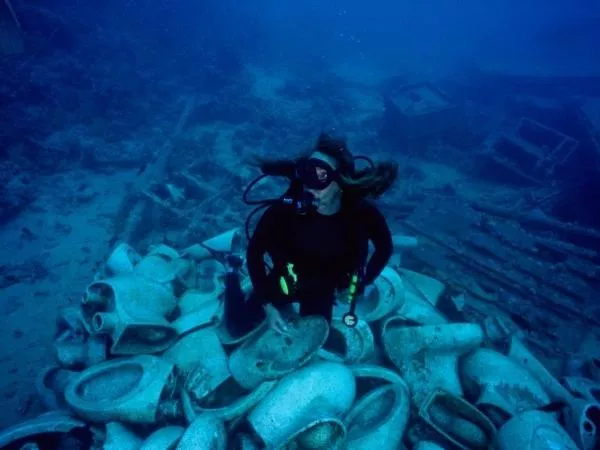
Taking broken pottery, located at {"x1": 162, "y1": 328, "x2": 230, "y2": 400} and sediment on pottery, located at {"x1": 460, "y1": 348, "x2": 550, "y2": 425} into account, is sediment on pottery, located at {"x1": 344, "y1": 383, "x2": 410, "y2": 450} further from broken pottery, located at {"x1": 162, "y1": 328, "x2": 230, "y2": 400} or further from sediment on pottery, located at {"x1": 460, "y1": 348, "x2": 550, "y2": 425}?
broken pottery, located at {"x1": 162, "y1": 328, "x2": 230, "y2": 400}

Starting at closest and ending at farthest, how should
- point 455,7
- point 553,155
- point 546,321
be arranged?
1. point 546,321
2. point 553,155
3. point 455,7

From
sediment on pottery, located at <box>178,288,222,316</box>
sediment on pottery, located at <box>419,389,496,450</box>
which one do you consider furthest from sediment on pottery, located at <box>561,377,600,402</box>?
sediment on pottery, located at <box>178,288,222,316</box>

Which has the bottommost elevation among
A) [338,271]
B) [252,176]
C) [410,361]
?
[252,176]

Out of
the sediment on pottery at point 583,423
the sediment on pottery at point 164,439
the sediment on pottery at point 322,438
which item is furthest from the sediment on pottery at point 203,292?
the sediment on pottery at point 583,423

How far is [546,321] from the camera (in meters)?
6.03

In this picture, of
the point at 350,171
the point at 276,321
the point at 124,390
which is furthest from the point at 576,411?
the point at 124,390

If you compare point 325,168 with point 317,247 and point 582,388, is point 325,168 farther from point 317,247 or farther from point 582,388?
point 582,388

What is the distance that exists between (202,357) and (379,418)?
1.79 m

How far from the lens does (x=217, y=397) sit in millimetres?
3430

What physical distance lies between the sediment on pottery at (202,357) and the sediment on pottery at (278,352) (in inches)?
5.7

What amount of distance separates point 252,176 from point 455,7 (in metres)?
100

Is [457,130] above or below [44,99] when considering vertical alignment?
above

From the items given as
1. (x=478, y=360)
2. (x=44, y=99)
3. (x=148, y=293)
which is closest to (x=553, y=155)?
(x=478, y=360)

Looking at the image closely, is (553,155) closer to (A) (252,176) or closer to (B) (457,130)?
(B) (457,130)
